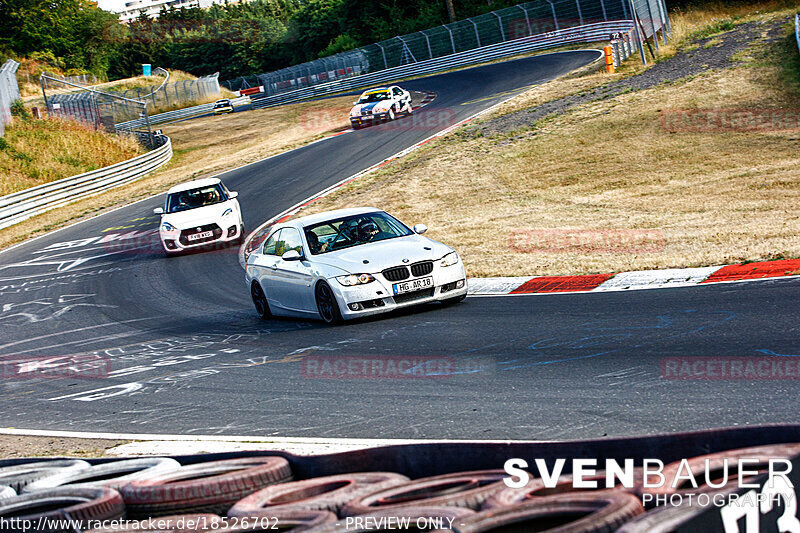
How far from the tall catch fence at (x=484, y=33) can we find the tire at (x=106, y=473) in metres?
38.4

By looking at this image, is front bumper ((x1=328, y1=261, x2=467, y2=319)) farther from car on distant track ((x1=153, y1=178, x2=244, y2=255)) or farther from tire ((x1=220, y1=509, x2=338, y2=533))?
car on distant track ((x1=153, y1=178, x2=244, y2=255))

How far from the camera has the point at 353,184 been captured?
27000 mm

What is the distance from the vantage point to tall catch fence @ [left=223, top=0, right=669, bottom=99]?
52.5 m

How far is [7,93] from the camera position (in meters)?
41.4

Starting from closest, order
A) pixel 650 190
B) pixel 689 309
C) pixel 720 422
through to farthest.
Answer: pixel 720 422, pixel 689 309, pixel 650 190

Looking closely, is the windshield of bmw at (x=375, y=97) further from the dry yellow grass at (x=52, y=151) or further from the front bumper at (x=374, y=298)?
the front bumper at (x=374, y=298)

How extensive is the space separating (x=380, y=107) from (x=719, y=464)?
120 ft

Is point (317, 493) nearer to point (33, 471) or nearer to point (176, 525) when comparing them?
point (176, 525)

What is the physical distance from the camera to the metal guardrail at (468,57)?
2062 inches

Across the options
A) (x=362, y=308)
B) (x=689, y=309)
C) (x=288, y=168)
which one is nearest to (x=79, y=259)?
(x=288, y=168)

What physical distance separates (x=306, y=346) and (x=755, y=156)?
14790 mm

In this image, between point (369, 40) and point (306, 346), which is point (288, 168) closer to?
point (306, 346)

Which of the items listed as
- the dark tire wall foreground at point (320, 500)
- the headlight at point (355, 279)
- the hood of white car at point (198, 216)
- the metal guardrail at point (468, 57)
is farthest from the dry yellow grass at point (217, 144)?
the dark tire wall foreground at point (320, 500)

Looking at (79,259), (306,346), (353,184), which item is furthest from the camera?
(353,184)
